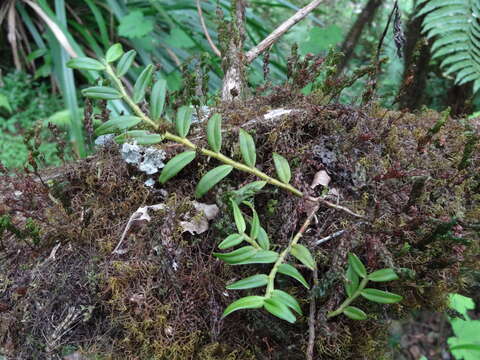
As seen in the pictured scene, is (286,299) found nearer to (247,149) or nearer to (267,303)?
(267,303)

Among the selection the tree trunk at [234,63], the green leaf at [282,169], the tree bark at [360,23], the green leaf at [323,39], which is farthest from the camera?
the green leaf at [323,39]

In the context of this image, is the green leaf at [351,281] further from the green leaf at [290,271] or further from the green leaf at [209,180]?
the green leaf at [209,180]

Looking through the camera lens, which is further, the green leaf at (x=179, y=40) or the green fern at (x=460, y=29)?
the green leaf at (x=179, y=40)

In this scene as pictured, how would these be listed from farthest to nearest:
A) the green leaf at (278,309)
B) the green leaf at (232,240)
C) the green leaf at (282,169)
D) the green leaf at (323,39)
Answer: the green leaf at (323,39) < the green leaf at (282,169) < the green leaf at (232,240) < the green leaf at (278,309)

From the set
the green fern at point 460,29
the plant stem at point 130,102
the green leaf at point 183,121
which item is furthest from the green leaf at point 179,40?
the green leaf at point 183,121

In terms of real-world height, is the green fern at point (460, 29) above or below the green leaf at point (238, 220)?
above

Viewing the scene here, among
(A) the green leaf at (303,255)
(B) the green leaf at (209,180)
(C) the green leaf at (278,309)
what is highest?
(B) the green leaf at (209,180)
